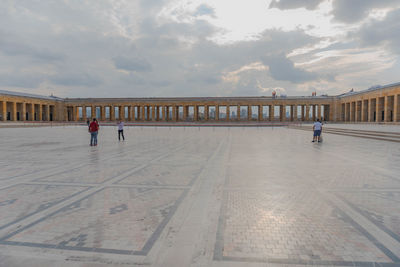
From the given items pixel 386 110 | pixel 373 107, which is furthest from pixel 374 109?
pixel 386 110

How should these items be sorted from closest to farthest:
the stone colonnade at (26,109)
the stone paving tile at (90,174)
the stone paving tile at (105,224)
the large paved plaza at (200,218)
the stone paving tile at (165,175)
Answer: the large paved plaza at (200,218), the stone paving tile at (105,224), the stone paving tile at (165,175), the stone paving tile at (90,174), the stone colonnade at (26,109)

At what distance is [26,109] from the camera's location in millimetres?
58750

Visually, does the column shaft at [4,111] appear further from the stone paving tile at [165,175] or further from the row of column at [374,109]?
the row of column at [374,109]

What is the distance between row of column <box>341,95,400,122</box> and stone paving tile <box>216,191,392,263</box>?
44.2 meters

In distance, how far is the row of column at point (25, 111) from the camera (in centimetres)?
4982

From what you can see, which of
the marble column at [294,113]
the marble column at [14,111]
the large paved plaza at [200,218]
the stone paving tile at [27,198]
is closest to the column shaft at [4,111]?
the marble column at [14,111]

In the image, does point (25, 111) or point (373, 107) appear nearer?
point (373, 107)

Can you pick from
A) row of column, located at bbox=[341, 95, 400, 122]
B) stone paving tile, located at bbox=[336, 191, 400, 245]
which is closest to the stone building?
row of column, located at bbox=[341, 95, 400, 122]

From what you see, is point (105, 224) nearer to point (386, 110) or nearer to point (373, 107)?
point (386, 110)

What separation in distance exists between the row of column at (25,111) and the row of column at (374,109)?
74.2m

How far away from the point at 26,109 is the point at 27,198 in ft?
226

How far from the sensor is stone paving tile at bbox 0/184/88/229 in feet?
11.8

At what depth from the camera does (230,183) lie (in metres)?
5.41

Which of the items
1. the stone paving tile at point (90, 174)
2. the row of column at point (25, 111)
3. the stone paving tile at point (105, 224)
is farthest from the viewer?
the row of column at point (25, 111)
